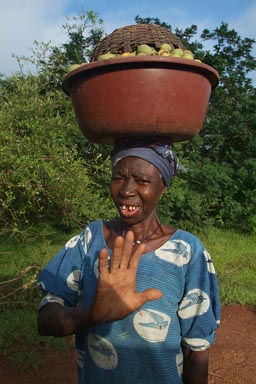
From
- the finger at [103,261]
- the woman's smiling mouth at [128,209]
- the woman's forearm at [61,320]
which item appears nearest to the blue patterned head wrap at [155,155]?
the woman's smiling mouth at [128,209]

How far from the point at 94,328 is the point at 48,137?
3422 millimetres

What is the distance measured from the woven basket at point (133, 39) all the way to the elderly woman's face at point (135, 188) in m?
0.38

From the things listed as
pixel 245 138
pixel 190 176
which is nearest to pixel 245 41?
pixel 245 138

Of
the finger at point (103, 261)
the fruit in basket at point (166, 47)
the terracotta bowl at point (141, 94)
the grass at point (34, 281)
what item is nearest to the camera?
the finger at point (103, 261)

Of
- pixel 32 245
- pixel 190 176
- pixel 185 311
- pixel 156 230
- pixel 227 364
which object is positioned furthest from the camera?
pixel 190 176

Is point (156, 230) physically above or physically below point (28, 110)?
below

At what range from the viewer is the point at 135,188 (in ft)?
4.78

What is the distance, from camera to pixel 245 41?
7.79 meters

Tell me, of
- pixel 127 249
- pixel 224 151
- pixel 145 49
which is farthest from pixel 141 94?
pixel 224 151

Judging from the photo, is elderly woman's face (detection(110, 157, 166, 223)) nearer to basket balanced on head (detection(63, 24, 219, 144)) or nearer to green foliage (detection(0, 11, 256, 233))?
basket balanced on head (detection(63, 24, 219, 144))

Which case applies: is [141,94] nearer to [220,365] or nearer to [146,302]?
[146,302]

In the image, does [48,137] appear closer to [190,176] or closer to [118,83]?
[190,176]

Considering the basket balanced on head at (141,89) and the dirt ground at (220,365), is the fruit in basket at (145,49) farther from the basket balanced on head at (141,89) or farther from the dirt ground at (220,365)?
the dirt ground at (220,365)

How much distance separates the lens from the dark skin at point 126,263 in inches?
48.0
